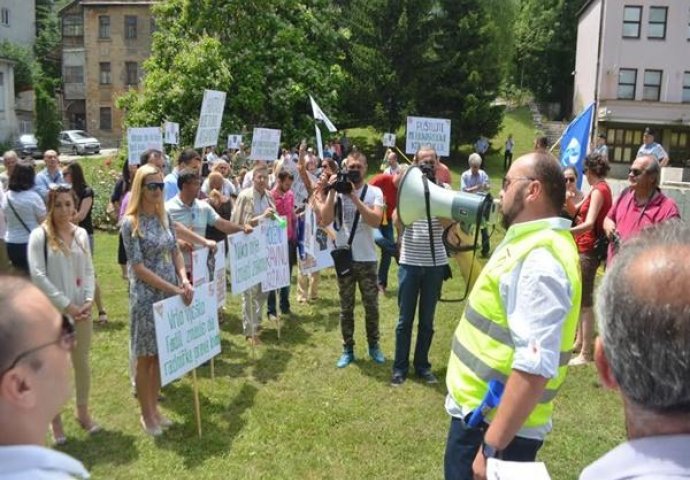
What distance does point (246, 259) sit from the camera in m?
7.13

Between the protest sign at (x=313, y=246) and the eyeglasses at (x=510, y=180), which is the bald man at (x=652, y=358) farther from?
the protest sign at (x=313, y=246)

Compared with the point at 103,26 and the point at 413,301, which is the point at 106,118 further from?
the point at 413,301

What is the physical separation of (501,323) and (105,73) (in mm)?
52682

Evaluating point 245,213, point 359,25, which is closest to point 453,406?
point 245,213

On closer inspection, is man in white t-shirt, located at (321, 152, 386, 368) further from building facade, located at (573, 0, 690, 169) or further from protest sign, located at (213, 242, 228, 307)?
building facade, located at (573, 0, 690, 169)

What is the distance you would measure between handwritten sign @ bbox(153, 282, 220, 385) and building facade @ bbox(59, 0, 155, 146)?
4529 centimetres

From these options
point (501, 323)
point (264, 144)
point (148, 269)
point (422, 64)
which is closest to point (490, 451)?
point (501, 323)

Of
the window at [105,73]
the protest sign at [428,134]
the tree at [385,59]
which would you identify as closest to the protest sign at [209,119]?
the protest sign at [428,134]

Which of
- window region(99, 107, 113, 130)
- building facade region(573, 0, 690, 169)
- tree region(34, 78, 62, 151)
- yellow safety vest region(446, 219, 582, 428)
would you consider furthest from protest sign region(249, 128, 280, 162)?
window region(99, 107, 113, 130)

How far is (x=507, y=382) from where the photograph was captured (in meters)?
2.49

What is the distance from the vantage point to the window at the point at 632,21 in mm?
35156

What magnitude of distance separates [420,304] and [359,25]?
93.8ft

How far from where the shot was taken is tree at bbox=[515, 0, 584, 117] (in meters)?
49.0

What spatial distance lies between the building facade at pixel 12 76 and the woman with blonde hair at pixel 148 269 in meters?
43.2
